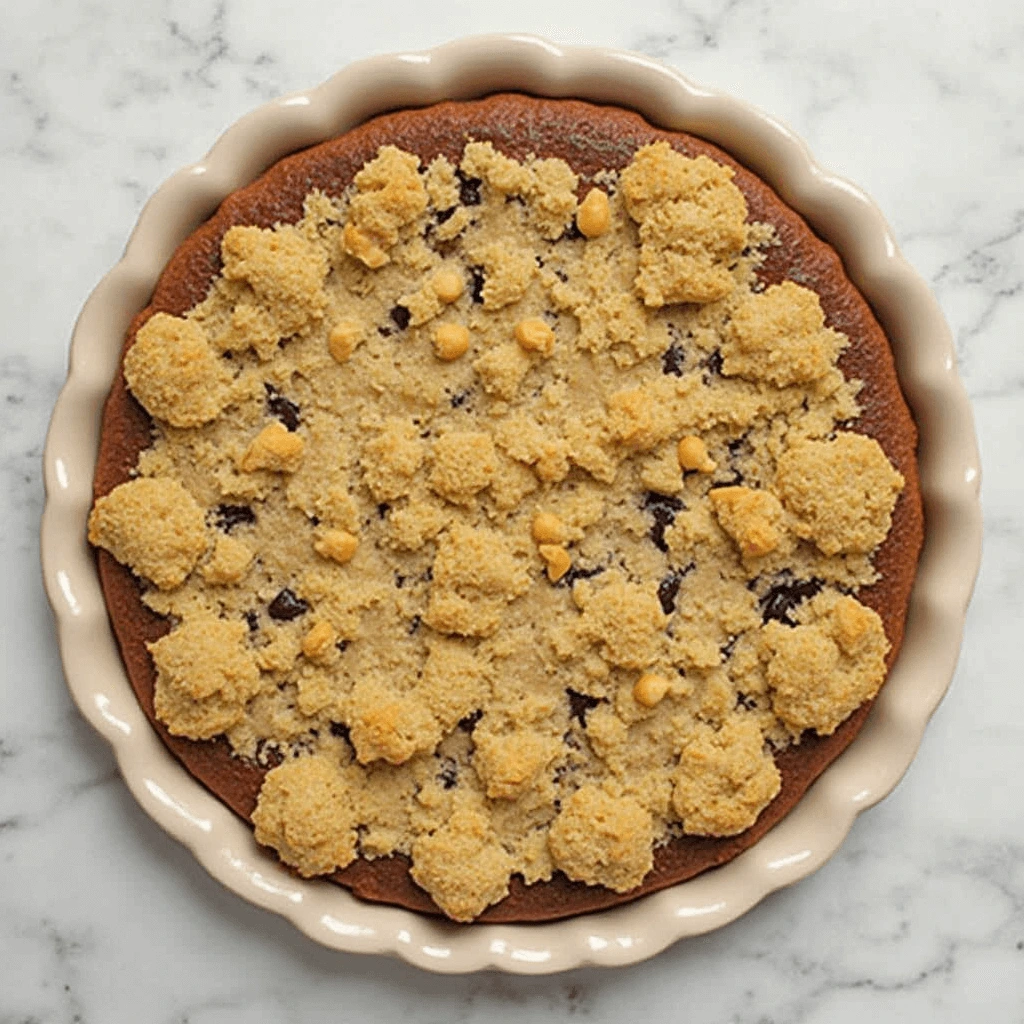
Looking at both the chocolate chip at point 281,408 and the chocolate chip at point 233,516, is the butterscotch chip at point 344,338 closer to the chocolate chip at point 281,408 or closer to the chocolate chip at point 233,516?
the chocolate chip at point 281,408

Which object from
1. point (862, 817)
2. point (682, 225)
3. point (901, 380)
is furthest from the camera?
point (862, 817)

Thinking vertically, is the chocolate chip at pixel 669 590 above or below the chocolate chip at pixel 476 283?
below

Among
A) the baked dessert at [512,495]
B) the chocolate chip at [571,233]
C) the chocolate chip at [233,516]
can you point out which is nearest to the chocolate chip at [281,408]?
the baked dessert at [512,495]

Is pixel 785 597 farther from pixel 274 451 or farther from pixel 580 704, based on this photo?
pixel 274 451

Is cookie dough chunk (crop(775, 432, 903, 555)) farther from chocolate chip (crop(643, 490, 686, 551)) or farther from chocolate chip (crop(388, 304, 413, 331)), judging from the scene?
chocolate chip (crop(388, 304, 413, 331))

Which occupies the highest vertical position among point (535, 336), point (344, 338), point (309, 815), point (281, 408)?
point (535, 336)

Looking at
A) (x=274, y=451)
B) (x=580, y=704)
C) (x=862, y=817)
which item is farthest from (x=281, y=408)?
(x=862, y=817)

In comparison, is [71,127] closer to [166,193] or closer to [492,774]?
[166,193]
